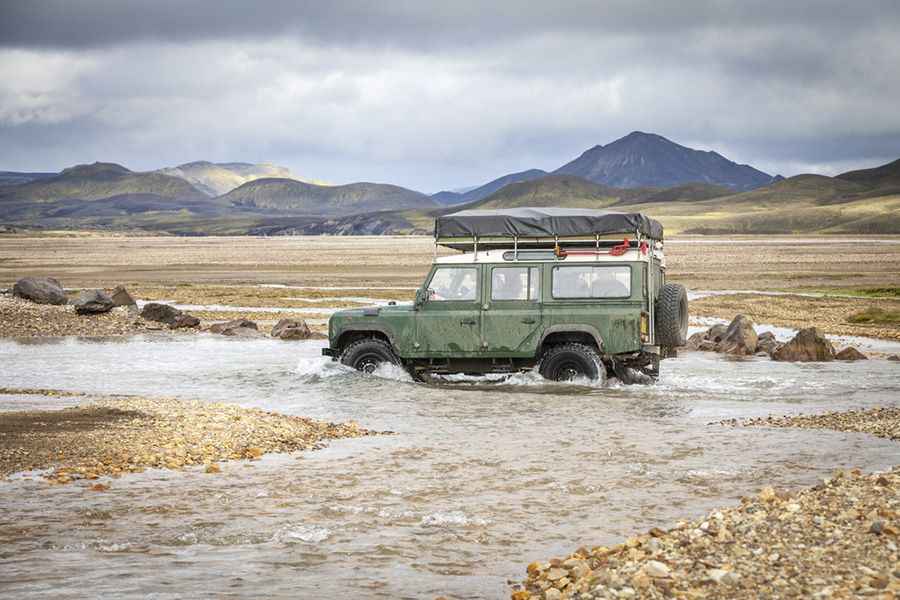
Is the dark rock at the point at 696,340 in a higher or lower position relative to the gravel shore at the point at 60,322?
lower

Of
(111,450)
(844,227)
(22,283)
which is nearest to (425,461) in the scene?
(111,450)

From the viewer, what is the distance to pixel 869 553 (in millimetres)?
6418

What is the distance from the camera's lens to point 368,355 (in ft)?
60.4

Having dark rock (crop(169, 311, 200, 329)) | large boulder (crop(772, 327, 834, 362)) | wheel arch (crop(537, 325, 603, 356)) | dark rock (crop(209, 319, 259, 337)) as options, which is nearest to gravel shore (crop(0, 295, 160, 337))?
dark rock (crop(169, 311, 200, 329))

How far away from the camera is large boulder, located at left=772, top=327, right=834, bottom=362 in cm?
2247

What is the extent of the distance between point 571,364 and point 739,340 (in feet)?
27.2

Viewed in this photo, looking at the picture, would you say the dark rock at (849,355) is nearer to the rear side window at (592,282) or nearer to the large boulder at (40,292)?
the rear side window at (592,282)

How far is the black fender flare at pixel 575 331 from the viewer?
17016mm

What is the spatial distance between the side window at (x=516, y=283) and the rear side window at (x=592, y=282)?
13.9 inches

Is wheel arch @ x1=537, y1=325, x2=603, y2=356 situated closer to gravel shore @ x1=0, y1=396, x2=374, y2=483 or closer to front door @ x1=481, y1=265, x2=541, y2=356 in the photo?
front door @ x1=481, y1=265, x2=541, y2=356

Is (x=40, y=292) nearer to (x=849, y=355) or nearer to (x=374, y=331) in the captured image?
(x=374, y=331)

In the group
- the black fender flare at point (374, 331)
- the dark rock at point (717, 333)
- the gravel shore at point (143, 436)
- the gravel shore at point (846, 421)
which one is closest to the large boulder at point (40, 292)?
the black fender flare at point (374, 331)

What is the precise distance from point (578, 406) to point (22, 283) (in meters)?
24.4

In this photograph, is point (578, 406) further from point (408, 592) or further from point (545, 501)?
point (408, 592)
